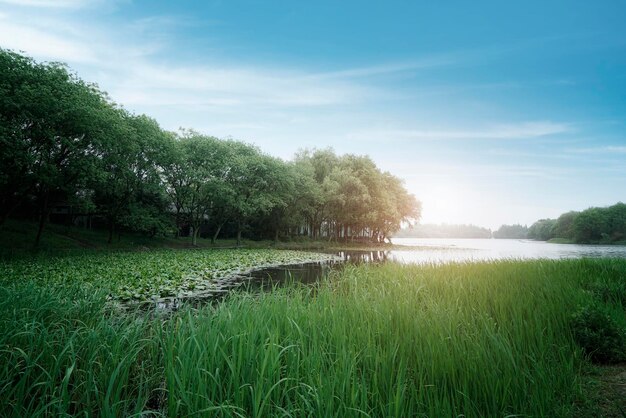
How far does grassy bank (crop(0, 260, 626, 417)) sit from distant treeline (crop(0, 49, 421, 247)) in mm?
17033

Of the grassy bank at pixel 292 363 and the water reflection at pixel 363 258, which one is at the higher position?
the grassy bank at pixel 292 363

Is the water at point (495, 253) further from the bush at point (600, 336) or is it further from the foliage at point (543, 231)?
the foliage at point (543, 231)

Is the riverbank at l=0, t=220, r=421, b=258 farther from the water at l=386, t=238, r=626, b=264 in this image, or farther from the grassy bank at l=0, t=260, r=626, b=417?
the water at l=386, t=238, r=626, b=264

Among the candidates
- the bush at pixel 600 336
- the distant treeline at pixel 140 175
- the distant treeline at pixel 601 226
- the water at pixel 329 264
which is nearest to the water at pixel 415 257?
the water at pixel 329 264

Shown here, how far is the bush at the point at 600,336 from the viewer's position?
5344 millimetres

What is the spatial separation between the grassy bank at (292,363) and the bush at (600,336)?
14cm

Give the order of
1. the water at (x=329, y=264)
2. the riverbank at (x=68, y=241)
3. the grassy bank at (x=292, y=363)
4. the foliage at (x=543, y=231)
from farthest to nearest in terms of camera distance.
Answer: the foliage at (x=543, y=231), the riverbank at (x=68, y=241), the water at (x=329, y=264), the grassy bank at (x=292, y=363)

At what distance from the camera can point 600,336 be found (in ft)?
17.6

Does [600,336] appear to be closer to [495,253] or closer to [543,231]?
[495,253]

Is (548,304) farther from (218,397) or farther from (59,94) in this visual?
Result: (59,94)

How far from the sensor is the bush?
534 centimetres

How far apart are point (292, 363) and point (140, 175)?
31.4m

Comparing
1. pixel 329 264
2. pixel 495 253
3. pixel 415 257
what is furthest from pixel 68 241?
pixel 495 253

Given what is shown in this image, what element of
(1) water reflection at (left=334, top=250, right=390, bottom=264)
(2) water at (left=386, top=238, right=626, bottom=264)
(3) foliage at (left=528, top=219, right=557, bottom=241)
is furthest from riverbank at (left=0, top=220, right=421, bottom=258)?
(3) foliage at (left=528, top=219, right=557, bottom=241)
